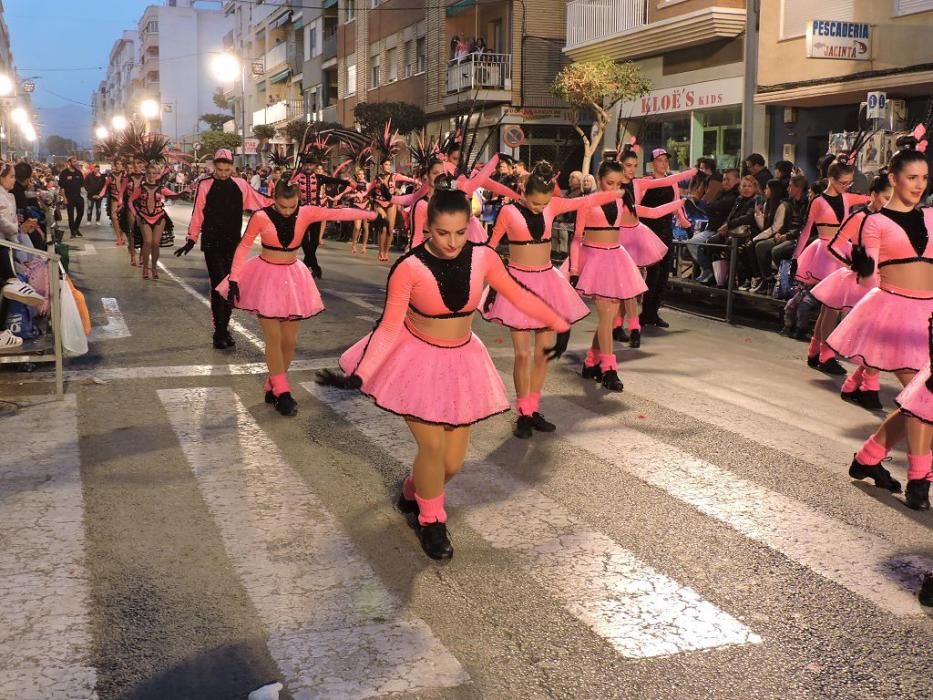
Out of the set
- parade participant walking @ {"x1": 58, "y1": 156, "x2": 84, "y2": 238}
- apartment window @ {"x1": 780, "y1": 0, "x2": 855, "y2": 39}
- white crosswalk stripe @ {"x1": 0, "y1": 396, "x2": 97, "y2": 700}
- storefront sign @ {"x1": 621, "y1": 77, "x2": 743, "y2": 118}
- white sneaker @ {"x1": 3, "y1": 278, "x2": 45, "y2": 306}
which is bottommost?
white crosswalk stripe @ {"x1": 0, "y1": 396, "x2": 97, "y2": 700}

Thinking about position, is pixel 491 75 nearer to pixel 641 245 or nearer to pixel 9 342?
pixel 641 245

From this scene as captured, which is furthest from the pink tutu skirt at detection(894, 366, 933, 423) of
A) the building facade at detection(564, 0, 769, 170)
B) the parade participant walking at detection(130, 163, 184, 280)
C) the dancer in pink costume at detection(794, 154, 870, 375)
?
the building facade at detection(564, 0, 769, 170)

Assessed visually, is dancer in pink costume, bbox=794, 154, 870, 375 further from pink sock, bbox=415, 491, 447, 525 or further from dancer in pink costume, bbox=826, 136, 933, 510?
pink sock, bbox=415, 491, 447, 525

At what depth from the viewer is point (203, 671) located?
3.95m

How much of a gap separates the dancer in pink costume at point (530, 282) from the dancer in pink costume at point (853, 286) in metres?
2.01

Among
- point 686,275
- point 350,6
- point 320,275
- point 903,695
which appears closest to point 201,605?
point 903,695

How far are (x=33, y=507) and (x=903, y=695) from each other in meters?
4.41

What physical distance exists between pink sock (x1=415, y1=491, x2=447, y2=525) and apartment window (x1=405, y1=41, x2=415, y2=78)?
132ft

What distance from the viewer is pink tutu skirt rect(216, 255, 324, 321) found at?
27.2 ft

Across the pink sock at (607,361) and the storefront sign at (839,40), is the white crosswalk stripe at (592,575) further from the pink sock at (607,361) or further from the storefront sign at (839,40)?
the storefront sign at (839,40)

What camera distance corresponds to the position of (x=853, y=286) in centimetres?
916

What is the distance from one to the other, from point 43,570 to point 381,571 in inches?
60.4

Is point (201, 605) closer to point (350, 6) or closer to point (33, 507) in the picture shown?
point (33, 507)

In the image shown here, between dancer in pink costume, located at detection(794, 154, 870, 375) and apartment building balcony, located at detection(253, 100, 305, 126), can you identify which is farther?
apartment building balcony, located at detection(253, 100, 305, 126)
